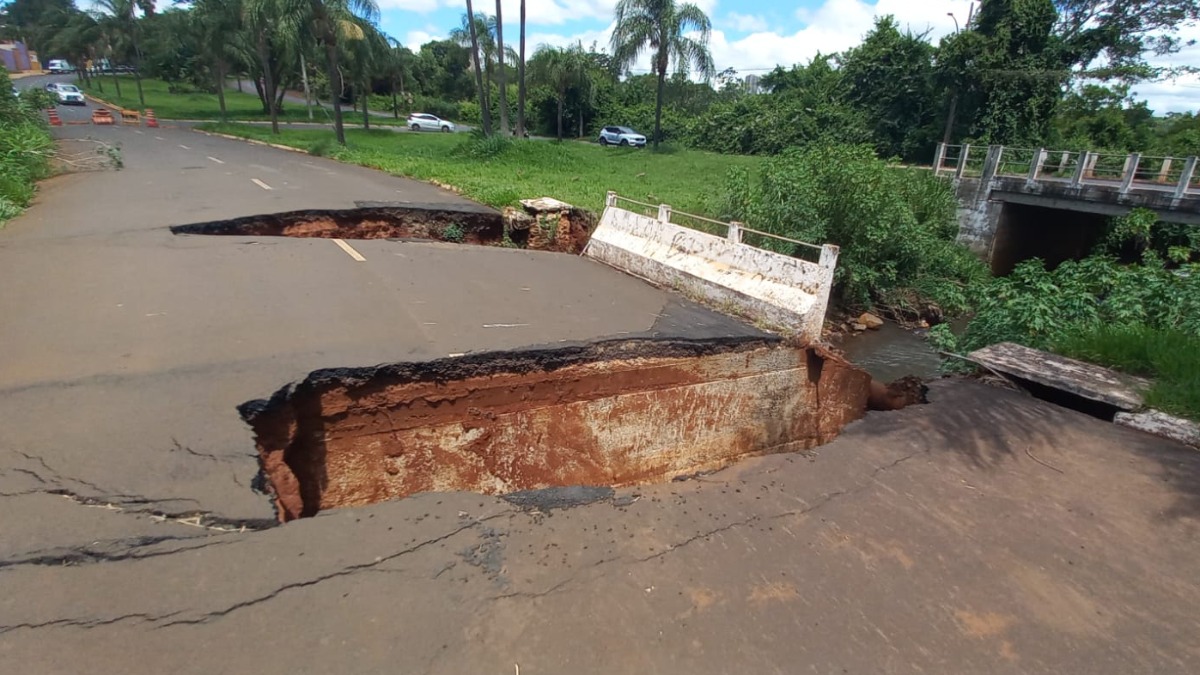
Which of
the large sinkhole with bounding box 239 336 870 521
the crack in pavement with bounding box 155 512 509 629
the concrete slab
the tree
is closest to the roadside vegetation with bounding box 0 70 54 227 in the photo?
the large sinkhole with bounding box 239 336 870 521

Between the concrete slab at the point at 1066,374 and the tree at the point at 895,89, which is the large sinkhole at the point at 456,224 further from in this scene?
the tree at the point at 895,89

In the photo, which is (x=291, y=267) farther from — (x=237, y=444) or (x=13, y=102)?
(x=13, y=102)

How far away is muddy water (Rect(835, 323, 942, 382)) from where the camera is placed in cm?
1246

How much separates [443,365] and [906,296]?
13.5 meters

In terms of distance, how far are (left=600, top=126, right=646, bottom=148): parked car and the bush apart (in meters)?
24.8

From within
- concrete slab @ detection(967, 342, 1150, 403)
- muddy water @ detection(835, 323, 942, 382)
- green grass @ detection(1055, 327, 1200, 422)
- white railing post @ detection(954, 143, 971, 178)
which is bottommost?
muddy water @ detection(835, 323, 942, 382)

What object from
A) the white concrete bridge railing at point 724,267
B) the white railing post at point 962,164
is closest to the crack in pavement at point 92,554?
the white concrete bridge railing at point 724,267

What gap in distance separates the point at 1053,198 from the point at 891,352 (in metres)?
A: 9.79

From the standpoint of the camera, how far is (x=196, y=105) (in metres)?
49.1

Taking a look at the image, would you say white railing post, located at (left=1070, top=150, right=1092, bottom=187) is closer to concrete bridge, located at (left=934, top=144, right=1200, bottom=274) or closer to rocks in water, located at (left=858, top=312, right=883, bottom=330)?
concrete bridge, located at (left=934, top=144, right=1200, bottom=274)

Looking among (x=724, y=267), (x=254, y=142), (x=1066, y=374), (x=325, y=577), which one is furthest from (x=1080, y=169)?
(x=254, y=142)

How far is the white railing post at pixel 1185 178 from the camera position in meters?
15.2

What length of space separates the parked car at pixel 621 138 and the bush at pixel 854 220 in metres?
24.8

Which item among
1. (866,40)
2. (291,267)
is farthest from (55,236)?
(866,40)
